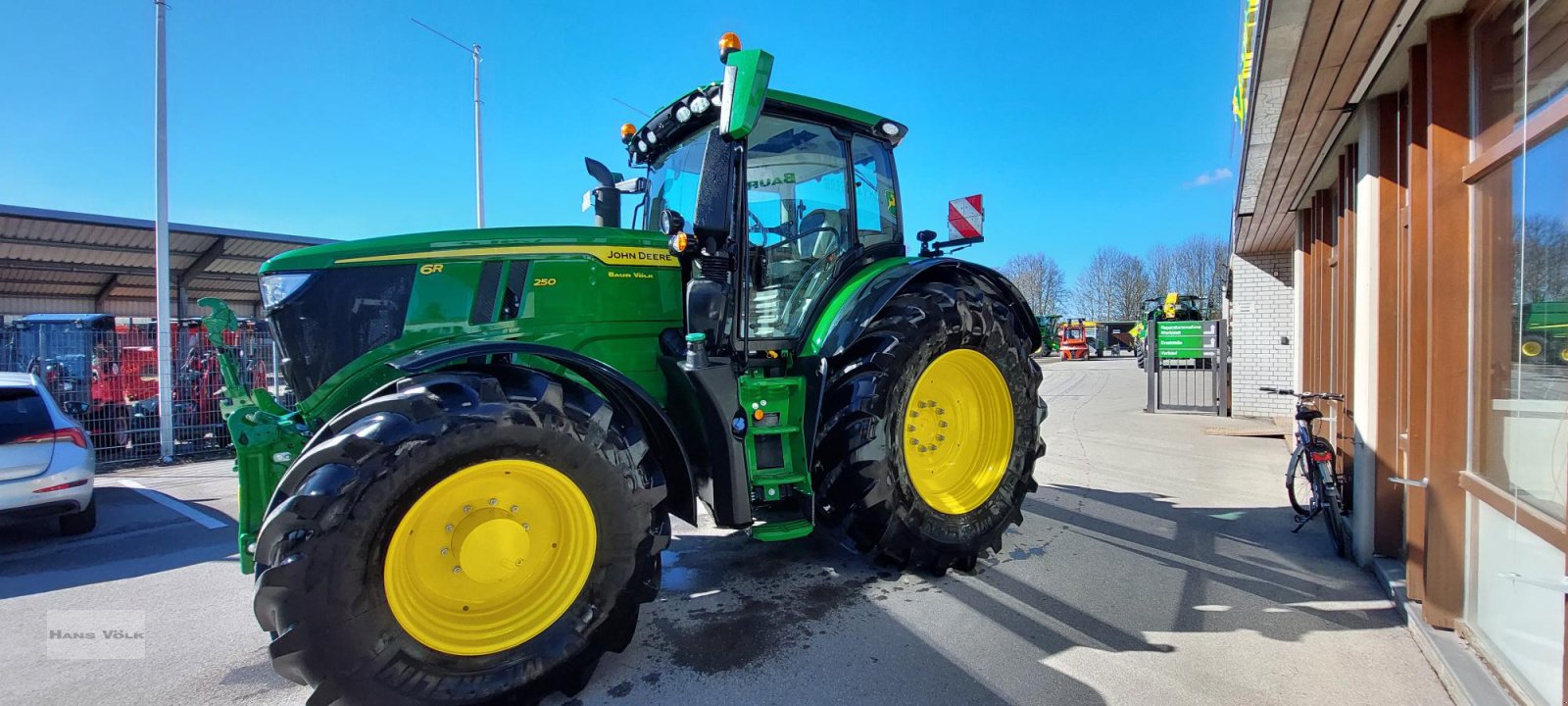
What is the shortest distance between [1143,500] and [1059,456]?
2190mm

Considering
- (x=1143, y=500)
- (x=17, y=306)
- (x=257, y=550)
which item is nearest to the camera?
(x=257, y=550)

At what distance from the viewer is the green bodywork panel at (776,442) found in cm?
341

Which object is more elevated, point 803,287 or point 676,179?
point 676,179

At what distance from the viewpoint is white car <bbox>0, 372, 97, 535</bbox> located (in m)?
4.80

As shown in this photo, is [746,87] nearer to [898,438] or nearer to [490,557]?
[898,438]

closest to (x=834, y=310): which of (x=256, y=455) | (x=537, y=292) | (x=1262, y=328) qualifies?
(x=537, y=292)

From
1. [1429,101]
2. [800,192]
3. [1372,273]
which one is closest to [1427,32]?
[1429,101]

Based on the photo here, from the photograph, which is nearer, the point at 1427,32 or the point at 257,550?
the point at 257,550

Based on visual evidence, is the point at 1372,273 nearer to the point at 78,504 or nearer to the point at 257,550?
the point at 257,550

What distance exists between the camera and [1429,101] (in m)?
3.03

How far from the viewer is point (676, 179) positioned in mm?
4035

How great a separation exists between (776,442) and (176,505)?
6.05 meters

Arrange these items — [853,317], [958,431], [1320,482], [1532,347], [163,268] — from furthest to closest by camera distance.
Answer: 1. [163,268]
2. [1320,482]
3. [958,431]
4. [853,317]
5. [1532,347]

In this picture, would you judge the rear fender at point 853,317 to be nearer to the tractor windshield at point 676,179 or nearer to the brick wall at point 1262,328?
the tractor windshield at point 676,179
